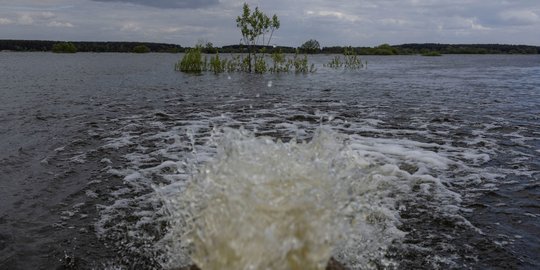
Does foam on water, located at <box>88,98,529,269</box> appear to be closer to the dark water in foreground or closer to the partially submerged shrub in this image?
the dark water in foreground

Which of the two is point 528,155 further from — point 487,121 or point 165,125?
point 165,125

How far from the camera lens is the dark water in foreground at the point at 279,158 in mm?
5945

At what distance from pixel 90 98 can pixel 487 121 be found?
19359 mm

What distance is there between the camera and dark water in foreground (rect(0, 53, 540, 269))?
5945mm

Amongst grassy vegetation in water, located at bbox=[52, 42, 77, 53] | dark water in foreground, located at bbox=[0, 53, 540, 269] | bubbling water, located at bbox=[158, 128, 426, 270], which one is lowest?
dark water in foreground, located at bbox=[0, 53, 540, 269]

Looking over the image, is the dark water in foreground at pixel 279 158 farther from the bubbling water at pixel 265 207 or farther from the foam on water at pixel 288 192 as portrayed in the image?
the bubbling water at pixel 265 207

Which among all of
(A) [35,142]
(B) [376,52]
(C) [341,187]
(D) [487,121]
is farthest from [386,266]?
(B) [376,52]

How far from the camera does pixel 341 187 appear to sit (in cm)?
387

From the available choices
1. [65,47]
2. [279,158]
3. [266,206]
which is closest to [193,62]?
[279,158]

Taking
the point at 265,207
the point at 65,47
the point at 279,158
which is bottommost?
the point at 265,207

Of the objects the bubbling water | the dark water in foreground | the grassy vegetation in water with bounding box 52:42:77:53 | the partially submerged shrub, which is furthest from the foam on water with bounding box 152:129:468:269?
the grassy vegetation in water with bounding box 52:42:77:53

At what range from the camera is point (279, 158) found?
395 centimetres

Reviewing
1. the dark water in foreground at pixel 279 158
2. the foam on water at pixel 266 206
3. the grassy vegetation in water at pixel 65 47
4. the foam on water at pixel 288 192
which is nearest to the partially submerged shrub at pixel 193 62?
Result: the dark water in foreground at pixel 279 158

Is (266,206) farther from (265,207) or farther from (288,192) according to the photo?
(288,192)
